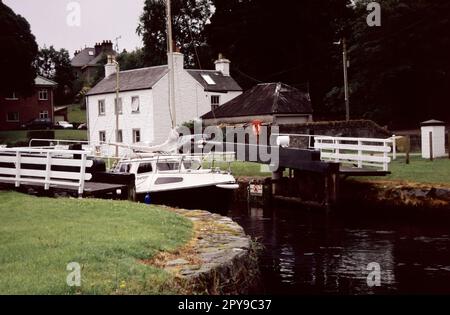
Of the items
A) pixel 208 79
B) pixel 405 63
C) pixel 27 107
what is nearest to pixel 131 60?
pixel 27 107

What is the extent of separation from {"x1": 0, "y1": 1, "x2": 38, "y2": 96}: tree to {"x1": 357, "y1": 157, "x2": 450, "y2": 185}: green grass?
38112 mm

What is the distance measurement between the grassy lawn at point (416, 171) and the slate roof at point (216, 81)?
790 inches

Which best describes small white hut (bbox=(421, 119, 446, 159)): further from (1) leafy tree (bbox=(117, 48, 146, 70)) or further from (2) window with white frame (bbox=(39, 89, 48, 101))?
(2) window with white frame (bbox=(39, 89, 48, 101))

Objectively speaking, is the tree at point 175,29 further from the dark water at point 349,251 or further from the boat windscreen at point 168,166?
the dark water at point 349,251

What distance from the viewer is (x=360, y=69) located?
5053 centimetres

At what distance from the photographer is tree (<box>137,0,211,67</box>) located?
7503 centimetres

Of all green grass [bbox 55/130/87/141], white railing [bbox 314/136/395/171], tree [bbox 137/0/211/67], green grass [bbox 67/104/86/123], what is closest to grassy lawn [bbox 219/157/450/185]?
white railing [bbox 314/136/395/171]

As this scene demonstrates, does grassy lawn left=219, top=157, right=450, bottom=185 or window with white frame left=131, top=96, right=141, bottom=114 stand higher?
window with white frame left=131, top=96, right=141, bottom=114

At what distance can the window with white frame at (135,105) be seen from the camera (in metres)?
50.4

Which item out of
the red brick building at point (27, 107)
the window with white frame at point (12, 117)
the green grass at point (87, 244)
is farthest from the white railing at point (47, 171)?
the window with white frame at point (12, 117)

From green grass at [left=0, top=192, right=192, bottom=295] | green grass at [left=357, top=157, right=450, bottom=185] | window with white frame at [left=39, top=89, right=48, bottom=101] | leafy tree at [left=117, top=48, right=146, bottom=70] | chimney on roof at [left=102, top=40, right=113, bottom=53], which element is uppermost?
chimney on roof at [left=102, top=40, right=113, bottom=53]

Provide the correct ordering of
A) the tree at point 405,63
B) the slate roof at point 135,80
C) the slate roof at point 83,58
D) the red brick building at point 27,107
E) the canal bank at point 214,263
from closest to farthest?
the canal bank at point 214,263 → the tree at point 405,63 → the slate roof at point 135,80 → the red brick building at point 27,107 → the slate roof at point 83,58
